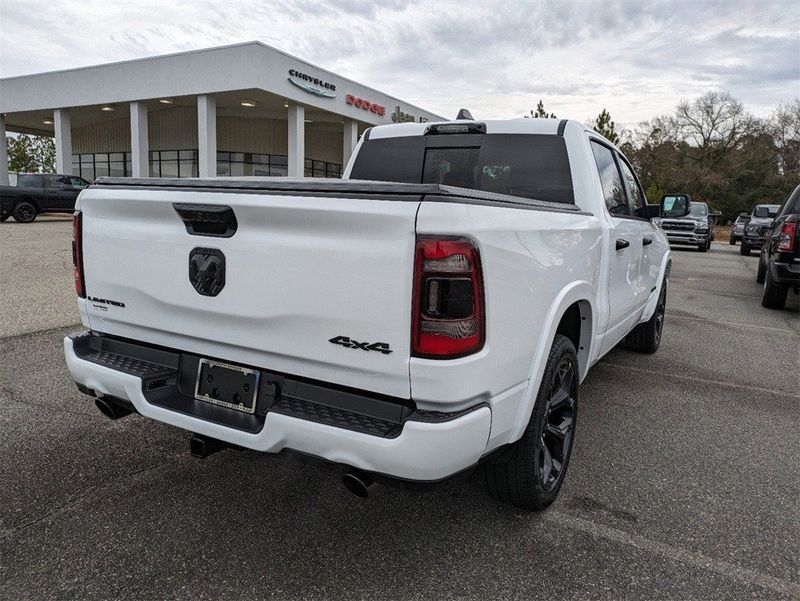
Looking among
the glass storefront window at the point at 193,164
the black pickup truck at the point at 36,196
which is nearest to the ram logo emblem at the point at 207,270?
the black pickup truck at the point at 36,196

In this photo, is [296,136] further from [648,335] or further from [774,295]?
[648,335]

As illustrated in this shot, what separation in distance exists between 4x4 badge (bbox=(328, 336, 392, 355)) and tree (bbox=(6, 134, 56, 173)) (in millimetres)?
61364

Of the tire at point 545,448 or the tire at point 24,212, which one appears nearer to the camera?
the tire at point 545,448

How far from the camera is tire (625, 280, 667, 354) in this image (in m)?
5.51

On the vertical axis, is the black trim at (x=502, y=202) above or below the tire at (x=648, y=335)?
above

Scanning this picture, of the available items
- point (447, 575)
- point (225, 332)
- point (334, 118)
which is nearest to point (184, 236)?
point (225, 332)

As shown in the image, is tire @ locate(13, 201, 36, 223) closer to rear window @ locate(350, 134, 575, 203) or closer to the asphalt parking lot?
the asphalt parking lot

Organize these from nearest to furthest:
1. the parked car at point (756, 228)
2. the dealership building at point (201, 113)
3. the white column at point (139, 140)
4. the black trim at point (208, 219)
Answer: the black trim at point (208, 219)
the parked car at point (756, 228)
the dealership building at point (201, 113)
the white column at point (139, 140)

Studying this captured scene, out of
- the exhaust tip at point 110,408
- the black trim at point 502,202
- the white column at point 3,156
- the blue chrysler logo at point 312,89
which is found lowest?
the exhaust tip at point 110,408

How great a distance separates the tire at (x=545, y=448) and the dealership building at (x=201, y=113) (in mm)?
21743

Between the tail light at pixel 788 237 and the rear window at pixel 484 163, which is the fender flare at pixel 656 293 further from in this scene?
the tail light at pixel 788 237

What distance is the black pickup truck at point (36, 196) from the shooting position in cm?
1911

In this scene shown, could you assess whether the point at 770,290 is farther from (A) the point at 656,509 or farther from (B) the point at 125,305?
(B) the point at 125,305

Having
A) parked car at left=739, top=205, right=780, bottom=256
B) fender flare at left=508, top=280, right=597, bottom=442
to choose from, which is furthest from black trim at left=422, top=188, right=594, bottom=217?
parked car at left=739, top=205, right=780, bottom=256
